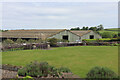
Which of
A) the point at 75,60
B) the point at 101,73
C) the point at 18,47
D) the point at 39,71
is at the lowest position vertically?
the point at 75,60

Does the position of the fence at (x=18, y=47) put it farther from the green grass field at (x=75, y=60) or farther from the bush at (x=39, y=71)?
the bush at (x=39, y=71)

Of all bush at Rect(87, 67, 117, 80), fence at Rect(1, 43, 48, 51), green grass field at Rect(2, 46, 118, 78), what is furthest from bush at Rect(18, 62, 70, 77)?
fence at Rect(1, 43, 48, 51)

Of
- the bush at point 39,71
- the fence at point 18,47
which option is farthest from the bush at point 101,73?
the fence at point 18,47

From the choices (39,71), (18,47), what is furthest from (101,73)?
(18,47)

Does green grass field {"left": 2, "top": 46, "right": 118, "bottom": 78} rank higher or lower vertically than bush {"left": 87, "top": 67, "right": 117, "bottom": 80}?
lower

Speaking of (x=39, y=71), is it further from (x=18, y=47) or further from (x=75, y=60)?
(x=18, y=47)

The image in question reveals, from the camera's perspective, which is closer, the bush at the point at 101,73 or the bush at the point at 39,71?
the bush at the point at 101,73

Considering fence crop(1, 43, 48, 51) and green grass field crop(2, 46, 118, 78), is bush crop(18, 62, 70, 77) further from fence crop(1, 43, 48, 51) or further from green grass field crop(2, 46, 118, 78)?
fence crop(1, 43, 48, 51)

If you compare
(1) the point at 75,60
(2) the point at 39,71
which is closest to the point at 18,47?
(1) the point at 75,60

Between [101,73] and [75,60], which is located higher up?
[101,73]

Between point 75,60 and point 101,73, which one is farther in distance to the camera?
point 75,60

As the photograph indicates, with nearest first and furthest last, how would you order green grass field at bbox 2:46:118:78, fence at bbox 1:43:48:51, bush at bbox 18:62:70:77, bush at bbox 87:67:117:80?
bush at bbox 87:67:117:80
bush at bbox 18:62:70:77
green grass field at bbox 2:46:118:78
fence at bbox 1:43:48:51

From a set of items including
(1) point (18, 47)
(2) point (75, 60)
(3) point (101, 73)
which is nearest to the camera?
(3) point (101, 73)

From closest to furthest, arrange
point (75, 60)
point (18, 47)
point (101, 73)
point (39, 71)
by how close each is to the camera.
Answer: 1. point (101, 73)
2. point (39, 71)
3. point (75, 60)
4. point (18, 47)
